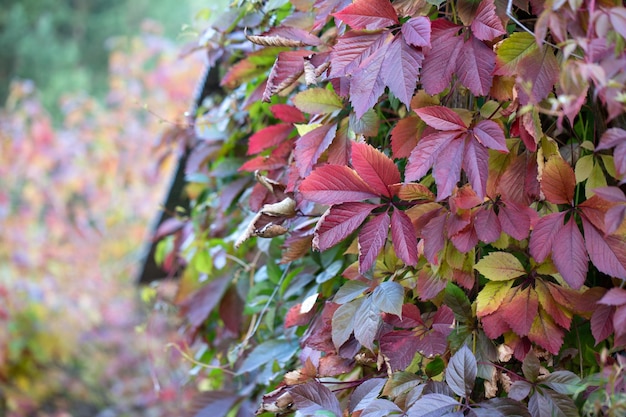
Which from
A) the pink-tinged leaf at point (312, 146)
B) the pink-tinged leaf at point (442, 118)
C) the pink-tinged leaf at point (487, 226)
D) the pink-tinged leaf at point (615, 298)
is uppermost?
the pink-tinged leaf at point (442, 118)

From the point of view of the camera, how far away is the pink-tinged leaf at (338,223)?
85cm

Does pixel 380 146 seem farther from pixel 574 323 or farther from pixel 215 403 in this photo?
pixel 215 403

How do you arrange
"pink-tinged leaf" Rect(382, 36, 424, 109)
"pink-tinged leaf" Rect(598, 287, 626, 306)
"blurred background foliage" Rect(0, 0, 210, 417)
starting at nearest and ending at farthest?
"pink-tinged leaf" Rect(598, 287, 626, 306) → "pink-tinged leaf" Rect(382, 36, 424, 109) → "blurred background foliage" Rect(0, 0, 210, 417)

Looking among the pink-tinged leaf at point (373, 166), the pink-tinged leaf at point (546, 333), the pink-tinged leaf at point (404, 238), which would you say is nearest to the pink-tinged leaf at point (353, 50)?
the pink-tinged leaf at point (373, 166)

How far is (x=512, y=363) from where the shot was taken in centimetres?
90

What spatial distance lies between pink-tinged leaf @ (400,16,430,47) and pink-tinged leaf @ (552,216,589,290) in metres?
0.30

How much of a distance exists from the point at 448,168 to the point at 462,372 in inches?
10.3

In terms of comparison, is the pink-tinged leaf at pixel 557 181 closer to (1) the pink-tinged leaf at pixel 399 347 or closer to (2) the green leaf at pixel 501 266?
(2) the green leaf at pixel 501 266

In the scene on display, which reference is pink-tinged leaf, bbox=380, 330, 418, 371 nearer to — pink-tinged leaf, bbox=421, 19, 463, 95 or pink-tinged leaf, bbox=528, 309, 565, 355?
pink-tinged leaf, bbox=528, 309, 565, 355

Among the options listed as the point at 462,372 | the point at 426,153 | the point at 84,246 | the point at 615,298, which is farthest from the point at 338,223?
the point at 84,246

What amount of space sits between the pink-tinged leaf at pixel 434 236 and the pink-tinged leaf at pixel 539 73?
19cm

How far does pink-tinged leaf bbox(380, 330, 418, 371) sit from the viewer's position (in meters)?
0.85

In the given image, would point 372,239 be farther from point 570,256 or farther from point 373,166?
point 570,256

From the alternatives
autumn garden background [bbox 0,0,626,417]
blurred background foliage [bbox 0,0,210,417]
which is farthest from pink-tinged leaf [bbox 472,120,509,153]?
blurred background foliage [bbox 0,0,210,417]
